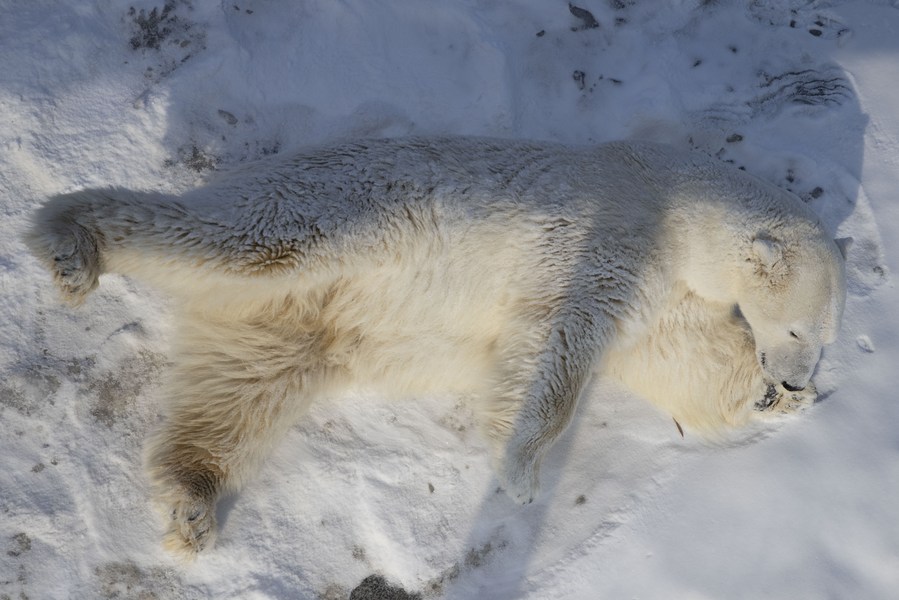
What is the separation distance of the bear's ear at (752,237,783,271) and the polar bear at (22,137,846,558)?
0.05 feet

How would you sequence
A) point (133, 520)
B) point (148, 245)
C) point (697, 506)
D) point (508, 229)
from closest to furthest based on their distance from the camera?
1. point (148, 245)
2. point (508, 229)
3. point (133, 520)
4. point (697, 506)

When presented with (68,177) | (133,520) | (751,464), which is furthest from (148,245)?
(751,464)

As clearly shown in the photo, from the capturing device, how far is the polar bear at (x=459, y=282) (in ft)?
9.61

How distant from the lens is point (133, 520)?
11.2 ft

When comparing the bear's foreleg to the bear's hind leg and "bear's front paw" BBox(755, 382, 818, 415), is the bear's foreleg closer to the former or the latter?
the bear's hind leg

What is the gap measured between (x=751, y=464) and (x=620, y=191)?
1858mm

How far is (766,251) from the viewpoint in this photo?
9.94 feet

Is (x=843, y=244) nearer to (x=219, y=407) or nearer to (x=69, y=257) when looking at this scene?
(x=219, y=407)

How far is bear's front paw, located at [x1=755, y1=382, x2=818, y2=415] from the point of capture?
3568 mm

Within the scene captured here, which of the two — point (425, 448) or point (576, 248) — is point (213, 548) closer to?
point (425, 448)

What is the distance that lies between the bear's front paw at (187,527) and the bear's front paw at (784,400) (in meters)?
3.05

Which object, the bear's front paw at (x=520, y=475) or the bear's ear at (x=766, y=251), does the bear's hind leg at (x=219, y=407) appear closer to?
the bear's front paw at (x=520, y=475)

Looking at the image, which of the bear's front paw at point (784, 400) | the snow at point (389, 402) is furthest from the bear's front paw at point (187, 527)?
the bear's front paw at point (784, 400)

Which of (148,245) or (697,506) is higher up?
(148,245)
